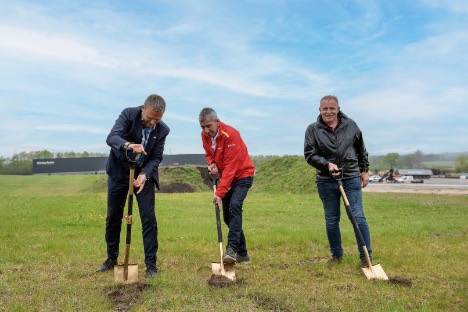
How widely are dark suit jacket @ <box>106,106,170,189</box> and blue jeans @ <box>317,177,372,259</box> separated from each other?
266 centimetres

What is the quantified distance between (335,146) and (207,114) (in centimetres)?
207

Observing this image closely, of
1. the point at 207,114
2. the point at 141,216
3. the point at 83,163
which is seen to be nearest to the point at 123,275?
the point at 141,216

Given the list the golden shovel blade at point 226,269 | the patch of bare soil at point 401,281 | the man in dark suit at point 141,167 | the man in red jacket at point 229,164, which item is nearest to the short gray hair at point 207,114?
the man in red jacket at point 229,164

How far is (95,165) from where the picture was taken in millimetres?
57562

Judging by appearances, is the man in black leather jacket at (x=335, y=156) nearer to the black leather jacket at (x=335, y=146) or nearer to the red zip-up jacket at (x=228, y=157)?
the black leather jacket at (x=335, y=146)

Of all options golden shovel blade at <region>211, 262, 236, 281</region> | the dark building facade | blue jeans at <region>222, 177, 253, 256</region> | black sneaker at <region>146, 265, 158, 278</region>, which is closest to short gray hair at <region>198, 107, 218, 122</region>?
blue jeans at <region>222, 177, 253, 256</region>

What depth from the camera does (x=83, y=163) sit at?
5847cm

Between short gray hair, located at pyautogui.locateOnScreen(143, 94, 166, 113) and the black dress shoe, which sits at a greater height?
short gray hair, located at pyautogui.locateOnScreen(143, 94, 166, 113)

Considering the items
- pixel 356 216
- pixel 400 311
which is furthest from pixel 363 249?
pixel 400 311

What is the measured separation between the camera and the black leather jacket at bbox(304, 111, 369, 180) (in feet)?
23.0

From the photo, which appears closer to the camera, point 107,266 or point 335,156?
point 107,266

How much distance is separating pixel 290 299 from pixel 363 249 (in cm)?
189

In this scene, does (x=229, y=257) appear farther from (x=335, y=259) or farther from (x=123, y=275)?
(x=335, y=259)

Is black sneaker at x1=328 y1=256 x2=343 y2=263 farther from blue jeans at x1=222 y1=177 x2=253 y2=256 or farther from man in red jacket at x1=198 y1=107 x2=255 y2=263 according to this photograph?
man in red jacket at x1=198 y1=107 x2=255 y2=263
